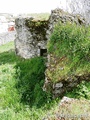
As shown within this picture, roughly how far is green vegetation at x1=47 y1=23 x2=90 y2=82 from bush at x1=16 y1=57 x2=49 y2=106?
1.07m

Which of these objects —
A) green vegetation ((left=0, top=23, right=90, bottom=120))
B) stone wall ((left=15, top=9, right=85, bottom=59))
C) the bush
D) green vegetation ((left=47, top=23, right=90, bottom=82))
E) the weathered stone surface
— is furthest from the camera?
stone wall ((left=15, top=9, right=85, bottom=59))

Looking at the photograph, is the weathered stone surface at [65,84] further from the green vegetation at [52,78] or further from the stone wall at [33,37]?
the stone wall at [33,37]

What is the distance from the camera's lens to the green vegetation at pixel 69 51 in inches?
475

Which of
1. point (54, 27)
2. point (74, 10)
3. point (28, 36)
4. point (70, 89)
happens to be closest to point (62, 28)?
point (54, 27)

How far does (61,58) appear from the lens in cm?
1298

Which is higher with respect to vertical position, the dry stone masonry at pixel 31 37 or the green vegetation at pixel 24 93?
the dry stone masonry at pixel 31 37

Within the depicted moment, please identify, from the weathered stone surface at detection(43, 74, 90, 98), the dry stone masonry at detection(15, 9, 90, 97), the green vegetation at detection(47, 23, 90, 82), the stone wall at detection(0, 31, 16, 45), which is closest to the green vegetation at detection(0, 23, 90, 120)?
the green vegetation at detection(47, 23, 90, 82)

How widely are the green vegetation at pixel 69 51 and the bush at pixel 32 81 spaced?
1.07m

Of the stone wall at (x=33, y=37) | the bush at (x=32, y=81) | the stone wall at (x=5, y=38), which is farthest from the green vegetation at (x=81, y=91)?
the stone wall at (x=5, y=38)

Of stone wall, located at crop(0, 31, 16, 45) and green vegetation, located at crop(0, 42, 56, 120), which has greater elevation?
green vegetation, located at crop(0, 42, 56, 120)

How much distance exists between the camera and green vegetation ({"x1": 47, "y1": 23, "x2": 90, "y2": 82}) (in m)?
→ 12.1

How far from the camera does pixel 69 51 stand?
12898mm

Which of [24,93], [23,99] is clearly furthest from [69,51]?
[23,99]

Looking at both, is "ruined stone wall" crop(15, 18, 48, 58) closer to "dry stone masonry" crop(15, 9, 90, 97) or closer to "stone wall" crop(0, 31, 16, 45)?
"dry stone masonry" crop(15, 9, 90, 97)
